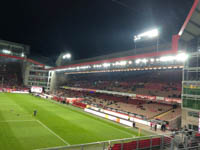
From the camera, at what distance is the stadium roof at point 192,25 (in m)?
17.2

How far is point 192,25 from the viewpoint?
2111cm

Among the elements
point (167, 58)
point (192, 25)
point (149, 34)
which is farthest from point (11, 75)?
point (192, 25)

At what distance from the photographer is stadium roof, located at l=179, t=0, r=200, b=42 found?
56.4 ft

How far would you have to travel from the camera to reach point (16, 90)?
6625cm

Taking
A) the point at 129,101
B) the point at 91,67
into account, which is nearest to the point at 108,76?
the point at 91,67

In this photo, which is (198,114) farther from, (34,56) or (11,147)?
(34,56)

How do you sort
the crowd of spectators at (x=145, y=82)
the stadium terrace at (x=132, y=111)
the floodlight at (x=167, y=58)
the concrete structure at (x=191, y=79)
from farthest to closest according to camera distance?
the crowd of spectators at (x=145, y=82)
the floodlight at (x=167, y=58)
the concrete structure at (x=191, y=79)
the stadium terrace at (x=132, y=111)

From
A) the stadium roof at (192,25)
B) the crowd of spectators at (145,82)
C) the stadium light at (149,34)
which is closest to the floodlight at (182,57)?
the stadium roof at (192,25)

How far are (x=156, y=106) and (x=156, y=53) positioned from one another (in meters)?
14.2

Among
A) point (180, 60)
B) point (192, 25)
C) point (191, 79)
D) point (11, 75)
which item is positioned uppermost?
point (192, 25)

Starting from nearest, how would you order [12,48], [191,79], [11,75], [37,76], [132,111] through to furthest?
[191,79]
[132,111]
[12,48]
[37,76]
[11,75]

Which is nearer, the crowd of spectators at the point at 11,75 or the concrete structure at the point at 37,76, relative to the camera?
the crowd of spectators at the point at 11,75

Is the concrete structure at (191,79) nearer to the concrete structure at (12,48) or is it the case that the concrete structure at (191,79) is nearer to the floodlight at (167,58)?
the floodlight at (167,58)

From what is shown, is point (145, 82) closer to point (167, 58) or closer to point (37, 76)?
point (167, 58)
